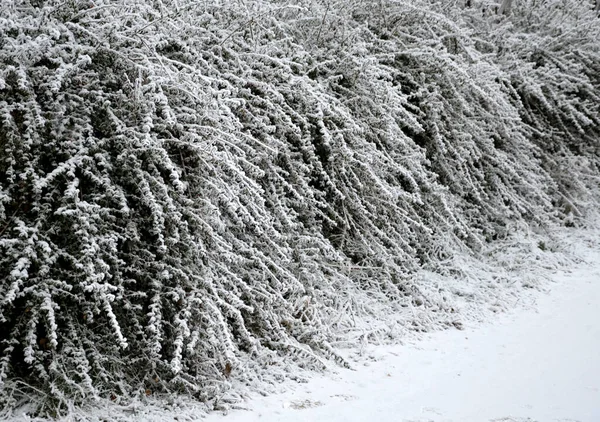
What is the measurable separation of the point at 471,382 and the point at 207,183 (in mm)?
2040

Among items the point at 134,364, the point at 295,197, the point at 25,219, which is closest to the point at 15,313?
the point at 25,219

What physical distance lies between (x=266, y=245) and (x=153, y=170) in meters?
0.97

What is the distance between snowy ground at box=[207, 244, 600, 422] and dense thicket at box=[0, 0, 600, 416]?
32 cm

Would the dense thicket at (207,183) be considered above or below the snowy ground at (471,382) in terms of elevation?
above

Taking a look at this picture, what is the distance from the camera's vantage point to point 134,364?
9.80 ft

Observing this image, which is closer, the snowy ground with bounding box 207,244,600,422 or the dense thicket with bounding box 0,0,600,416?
the dense thicket with bounding box 0,0,600,416

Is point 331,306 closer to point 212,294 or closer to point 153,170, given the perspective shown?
point 212,294

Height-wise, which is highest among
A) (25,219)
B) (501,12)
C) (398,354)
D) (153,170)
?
(501,12)

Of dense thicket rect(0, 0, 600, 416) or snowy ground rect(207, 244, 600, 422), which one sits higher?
dense thicket rect(0, 0, 600, 416)

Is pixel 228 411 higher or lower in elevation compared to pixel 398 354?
lower

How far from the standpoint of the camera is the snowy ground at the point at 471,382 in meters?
3.10

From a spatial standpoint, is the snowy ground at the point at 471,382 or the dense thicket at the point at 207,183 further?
the snowy ground at the point at 471,382

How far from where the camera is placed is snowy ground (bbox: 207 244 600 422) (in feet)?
10.2

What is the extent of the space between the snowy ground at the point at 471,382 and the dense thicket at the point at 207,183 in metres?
0.32
